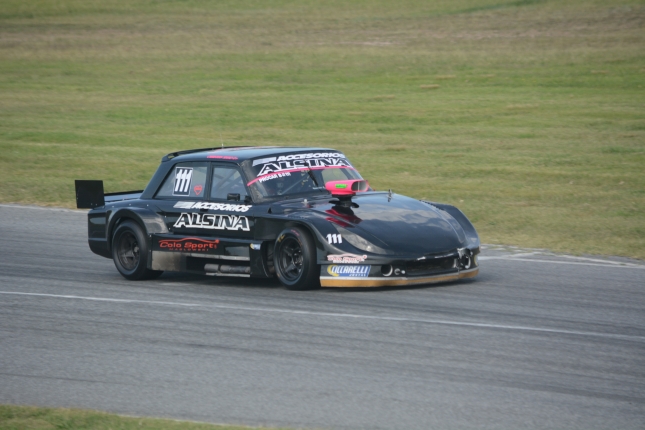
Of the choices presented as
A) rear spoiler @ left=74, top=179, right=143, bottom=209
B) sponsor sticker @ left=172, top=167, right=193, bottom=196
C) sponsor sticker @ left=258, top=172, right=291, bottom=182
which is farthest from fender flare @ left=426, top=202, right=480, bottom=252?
rear spoiler @ left=74, top=179, right=143, bottom=209

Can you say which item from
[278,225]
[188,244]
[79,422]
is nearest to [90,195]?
[188,244]

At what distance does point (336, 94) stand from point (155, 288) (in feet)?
69.3

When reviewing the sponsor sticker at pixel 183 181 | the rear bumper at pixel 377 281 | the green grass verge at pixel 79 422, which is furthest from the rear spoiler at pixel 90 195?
the green grass verge at pixel 79 422

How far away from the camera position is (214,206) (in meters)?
10.4

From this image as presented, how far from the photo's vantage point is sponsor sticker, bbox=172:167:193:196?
10.8 m

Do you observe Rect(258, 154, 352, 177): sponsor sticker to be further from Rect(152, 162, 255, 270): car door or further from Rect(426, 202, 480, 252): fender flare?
Rect(426, 202, 480, 252): fender flare

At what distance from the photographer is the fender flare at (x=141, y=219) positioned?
10.7 metres

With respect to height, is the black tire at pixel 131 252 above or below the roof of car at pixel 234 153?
below

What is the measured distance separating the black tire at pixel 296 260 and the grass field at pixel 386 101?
4.25 metres

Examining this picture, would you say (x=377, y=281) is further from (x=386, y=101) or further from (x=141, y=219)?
(x=386, y=101)

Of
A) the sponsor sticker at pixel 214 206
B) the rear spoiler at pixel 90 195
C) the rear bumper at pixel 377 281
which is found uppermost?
the rear spoiler at pixel 90 195

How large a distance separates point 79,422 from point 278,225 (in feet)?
14.0

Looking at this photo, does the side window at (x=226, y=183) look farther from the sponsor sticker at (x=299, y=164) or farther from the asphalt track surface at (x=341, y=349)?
the asphalt track surface at (x=341, y=349)

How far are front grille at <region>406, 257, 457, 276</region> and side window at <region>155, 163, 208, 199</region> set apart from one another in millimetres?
2544
